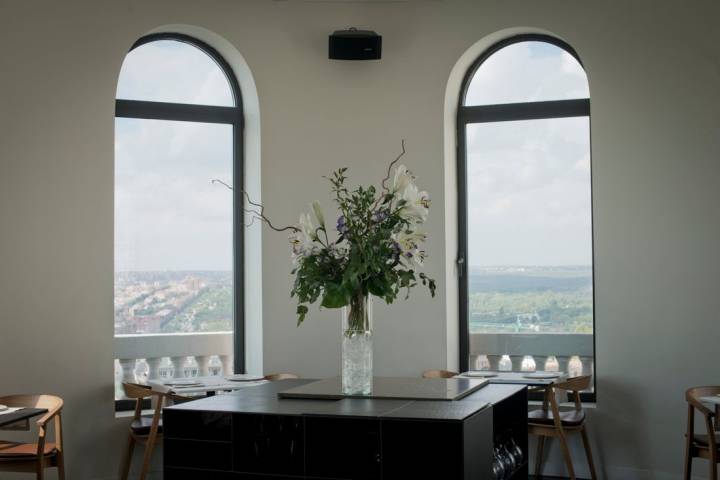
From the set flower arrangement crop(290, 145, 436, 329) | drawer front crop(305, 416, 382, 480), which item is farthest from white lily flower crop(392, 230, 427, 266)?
drawer front crop(305, 416, 382, 480)

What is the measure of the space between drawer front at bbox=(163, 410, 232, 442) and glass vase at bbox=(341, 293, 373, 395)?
1.82ft

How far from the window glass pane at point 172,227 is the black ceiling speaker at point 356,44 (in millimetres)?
1125

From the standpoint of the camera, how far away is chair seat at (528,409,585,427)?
563 cm

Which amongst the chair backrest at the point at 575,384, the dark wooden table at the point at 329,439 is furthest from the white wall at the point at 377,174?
the dark wooden table at the point at 329,439

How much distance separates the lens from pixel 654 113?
5.87 m

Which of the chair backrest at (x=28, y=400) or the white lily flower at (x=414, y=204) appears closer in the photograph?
the white lily flower at (x=414, y=204)

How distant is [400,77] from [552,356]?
2.49 meters

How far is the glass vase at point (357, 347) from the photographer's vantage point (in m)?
3.37

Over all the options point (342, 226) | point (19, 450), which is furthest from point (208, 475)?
point (19, 450)

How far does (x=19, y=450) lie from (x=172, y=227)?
215 centimetres

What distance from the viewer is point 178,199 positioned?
255 inches

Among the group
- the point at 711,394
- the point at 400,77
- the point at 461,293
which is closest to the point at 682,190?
the point at 711,394

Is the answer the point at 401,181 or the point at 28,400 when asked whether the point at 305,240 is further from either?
the point at 28,400

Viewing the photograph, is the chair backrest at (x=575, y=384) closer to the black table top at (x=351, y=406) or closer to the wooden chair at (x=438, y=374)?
the wooden chair at (x=438, y=374)
